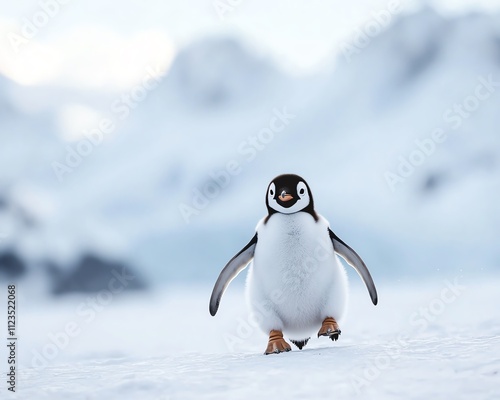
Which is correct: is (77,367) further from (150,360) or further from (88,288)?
(88,288)

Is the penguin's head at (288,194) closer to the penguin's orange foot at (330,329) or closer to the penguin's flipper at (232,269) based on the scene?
the penguin's flipper at (232,269)

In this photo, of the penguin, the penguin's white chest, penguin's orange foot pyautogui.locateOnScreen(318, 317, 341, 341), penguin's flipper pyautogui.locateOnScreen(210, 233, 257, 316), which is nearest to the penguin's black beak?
the penguin

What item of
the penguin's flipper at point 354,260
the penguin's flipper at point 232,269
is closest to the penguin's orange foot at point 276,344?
the penguin's flipper at point 232,269

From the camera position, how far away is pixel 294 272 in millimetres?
4371

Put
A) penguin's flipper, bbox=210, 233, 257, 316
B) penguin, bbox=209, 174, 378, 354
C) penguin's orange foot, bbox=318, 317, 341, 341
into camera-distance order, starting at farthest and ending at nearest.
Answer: penguin's flipper, bbox=210, 233, 257, 316 < penguin, bbox=209, 174, 378, 354 < penguin's orange foot, bbox=318, 317, 341, 341

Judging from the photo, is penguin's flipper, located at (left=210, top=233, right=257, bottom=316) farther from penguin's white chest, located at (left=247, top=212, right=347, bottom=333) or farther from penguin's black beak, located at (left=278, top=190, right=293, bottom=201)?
penguin's black beak, located at (left=278, top=190, right=293, bottom=201)

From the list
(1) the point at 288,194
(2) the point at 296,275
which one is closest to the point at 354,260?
(2) the point at 296,275

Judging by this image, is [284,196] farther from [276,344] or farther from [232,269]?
[276,344]

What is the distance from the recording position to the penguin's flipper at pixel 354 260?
186 inches

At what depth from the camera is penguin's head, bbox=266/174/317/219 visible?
4.32 m

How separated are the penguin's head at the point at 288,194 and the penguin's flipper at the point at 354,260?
17.1 inches

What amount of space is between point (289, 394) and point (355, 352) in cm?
89

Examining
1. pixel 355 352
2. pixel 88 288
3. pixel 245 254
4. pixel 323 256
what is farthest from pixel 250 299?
pixel 88 288

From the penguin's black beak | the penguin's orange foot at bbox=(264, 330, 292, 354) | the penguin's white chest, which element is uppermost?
the penguin's black beak
